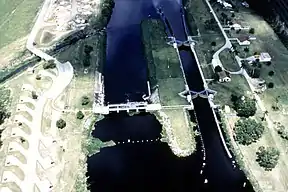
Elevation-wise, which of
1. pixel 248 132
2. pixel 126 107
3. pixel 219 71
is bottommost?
pixel 248 132

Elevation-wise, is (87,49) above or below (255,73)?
above

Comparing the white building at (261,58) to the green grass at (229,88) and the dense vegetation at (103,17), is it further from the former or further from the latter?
the dense vegetation at (103,17)

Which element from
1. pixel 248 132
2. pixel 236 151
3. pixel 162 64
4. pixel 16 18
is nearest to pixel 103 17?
pixel 16 18

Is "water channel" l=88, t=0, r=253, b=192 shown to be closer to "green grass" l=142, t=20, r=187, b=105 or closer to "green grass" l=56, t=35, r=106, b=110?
"green grass" l=142, t=20, r=187, b=105

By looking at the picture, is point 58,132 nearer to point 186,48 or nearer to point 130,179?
point 130,179

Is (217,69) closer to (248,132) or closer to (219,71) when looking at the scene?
(219,71)

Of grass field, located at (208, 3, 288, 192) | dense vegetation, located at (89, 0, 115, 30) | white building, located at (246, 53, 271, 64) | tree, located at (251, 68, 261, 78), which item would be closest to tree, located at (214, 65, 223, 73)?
grass field, located at (208, 3, 288, 192)

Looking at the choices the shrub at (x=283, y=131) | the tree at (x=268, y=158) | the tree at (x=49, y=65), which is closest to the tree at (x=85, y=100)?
the tree at (x=49, y=65)
